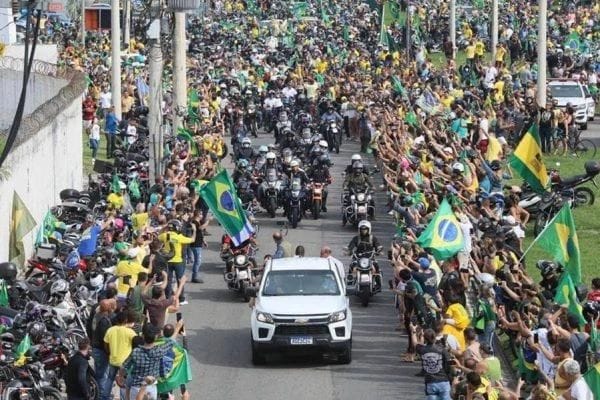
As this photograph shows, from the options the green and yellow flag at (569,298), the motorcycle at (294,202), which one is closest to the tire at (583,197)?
the motorcycle at (294,202)

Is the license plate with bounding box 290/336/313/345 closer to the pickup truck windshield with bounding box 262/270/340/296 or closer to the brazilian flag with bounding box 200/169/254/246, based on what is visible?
the pickup truck windshield with bounding box 262/270/340/296

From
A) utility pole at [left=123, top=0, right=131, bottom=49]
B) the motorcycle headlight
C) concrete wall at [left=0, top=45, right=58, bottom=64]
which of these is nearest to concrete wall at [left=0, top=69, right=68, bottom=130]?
concrete wall at [left=0, top=45, right=58, bottom=64]

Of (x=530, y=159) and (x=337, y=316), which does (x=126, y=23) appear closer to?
(x=530, y=159)

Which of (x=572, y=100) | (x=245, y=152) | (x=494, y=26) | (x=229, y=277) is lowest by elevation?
(x=229, y=277)

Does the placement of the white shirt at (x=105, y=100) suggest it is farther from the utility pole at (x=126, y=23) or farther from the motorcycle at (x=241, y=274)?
the motorcycle at (x=241, y=274)

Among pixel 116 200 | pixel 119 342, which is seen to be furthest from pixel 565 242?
pixel 116 200

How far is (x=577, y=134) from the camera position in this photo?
46.5 meters

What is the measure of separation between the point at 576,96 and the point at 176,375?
33.1 meters

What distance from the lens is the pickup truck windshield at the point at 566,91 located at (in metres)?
52.5

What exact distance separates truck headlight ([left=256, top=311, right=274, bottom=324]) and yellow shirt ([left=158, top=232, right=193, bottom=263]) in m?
3.90

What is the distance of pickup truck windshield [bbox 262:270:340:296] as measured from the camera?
25.7m

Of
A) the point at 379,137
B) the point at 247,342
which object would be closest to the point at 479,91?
the point at 379,137

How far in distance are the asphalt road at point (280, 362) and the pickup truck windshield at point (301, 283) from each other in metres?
0.95

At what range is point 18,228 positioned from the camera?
30.2 meters
